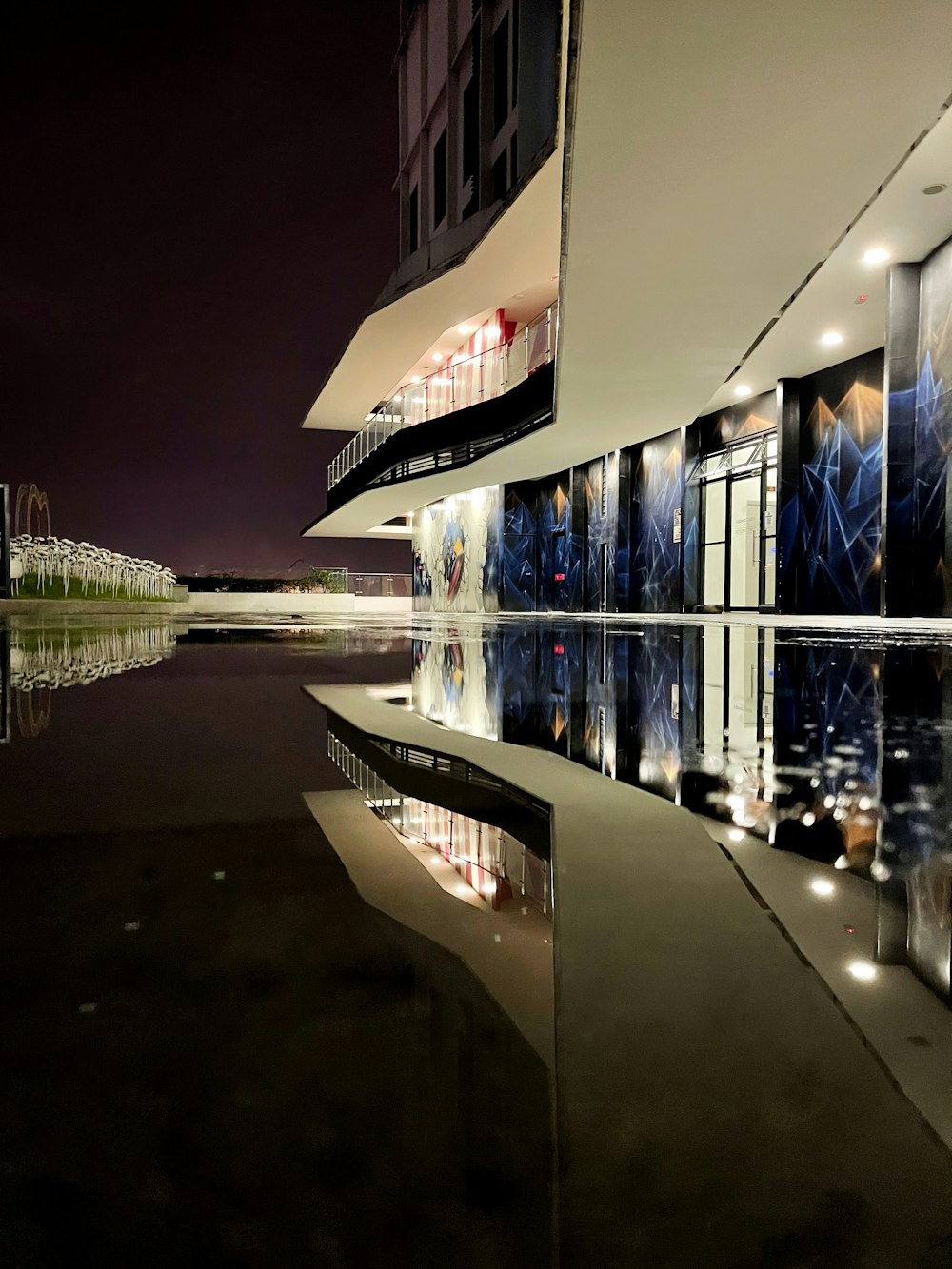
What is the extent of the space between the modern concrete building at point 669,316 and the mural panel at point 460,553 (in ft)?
0.42

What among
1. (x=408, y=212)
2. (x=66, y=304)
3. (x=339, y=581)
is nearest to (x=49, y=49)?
(x=66, y=304)

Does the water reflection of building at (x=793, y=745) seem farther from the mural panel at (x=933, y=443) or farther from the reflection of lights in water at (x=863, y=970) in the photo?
the mural panel at (x=933, y=443)

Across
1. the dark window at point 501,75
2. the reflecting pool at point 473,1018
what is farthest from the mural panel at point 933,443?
the dark window at point 501,75

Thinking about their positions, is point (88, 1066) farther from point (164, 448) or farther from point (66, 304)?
point (164, 448)

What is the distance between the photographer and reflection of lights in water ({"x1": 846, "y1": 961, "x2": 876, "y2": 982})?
84cm

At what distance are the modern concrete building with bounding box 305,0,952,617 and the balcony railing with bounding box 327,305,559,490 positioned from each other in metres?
0.11

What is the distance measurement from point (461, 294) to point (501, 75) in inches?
323

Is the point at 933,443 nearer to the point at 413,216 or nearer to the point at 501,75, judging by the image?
the point at 501,75

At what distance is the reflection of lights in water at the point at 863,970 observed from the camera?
84cm

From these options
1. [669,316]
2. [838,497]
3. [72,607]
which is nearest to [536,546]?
[838,497]

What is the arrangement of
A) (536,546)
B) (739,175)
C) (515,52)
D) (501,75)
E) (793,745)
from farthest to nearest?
(536,546)
(501,75)
(515,52)
(739,175)
(793,745)

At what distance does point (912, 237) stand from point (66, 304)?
1515 inches

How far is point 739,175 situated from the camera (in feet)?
25.1

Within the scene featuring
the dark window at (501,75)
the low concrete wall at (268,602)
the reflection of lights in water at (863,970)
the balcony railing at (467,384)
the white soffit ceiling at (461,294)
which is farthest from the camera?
the low concrete wall at (268,602)
